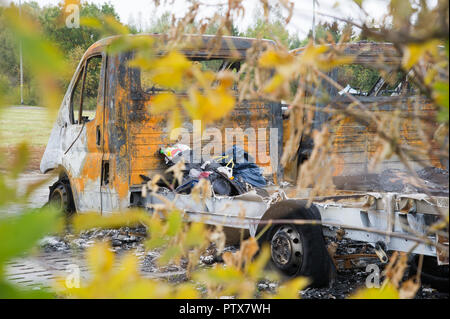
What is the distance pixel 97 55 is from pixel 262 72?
5.88 meters

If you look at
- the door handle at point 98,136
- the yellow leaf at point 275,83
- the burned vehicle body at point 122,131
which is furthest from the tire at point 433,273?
the door handle at point 98,136

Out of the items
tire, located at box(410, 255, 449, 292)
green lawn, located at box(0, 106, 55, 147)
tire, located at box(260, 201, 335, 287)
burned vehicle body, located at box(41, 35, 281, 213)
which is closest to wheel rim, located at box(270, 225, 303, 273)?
tire, located at box(260, 201, 335, 287)

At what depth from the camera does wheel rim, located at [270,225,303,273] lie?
14.8 ft

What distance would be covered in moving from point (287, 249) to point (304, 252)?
0.20 metres

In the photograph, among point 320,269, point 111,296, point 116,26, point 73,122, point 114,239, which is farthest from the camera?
point 73,122

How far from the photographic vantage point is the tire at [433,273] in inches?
169

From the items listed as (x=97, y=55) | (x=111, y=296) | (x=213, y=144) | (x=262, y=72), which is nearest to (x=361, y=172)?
(x=213, y=144)

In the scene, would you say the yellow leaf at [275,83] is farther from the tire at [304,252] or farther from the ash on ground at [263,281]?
the tire at [304,252]

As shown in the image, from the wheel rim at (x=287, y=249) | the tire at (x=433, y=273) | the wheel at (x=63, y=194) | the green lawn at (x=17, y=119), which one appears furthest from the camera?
the wheel at (x=63, y=194)

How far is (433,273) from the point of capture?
4418mm

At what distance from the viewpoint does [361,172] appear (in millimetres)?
6699

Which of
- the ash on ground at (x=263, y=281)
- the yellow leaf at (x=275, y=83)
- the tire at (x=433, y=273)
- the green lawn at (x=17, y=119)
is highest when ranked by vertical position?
the yellow leaf at (x=275, y=83)

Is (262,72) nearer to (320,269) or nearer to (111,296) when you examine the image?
(111,296)

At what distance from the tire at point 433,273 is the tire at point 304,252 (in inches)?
24.6
